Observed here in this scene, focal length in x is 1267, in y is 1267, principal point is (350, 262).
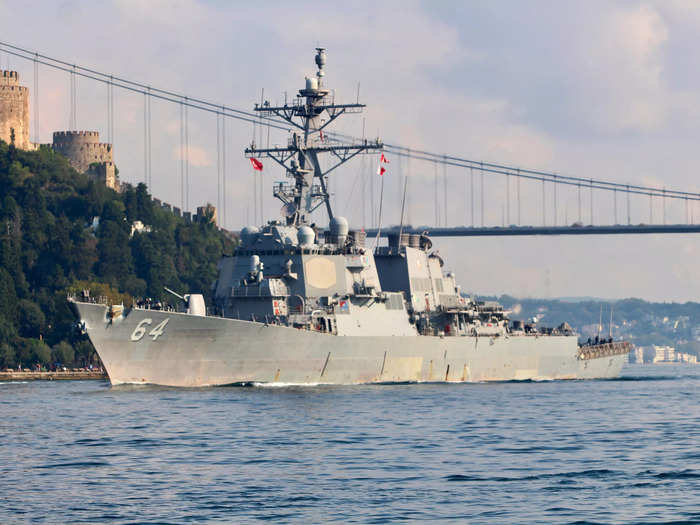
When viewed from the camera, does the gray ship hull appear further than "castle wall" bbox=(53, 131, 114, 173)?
No

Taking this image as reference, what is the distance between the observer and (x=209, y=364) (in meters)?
46.0

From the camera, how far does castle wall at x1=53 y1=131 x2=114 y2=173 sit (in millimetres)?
134625

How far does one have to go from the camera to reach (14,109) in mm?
122500

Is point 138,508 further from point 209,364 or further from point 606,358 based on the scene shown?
point 606,358

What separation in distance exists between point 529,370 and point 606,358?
35.6ft

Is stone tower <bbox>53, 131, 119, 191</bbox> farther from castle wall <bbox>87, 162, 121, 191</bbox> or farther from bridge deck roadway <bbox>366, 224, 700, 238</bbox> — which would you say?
bridge deck roadway <bbox>366, 224, 700, 238</bbox>

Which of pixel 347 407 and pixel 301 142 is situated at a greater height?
pixel 301 142

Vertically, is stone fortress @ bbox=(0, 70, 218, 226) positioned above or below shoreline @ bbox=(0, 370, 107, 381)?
above

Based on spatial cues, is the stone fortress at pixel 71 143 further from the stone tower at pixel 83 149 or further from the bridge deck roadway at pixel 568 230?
the bridge deck roadway at pixel 568 230

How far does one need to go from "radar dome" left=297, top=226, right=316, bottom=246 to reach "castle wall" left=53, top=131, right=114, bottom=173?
86510 mm

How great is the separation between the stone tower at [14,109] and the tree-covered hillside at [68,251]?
171 inches

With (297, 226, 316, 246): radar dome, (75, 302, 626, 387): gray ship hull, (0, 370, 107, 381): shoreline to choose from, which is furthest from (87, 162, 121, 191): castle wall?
(75, 302, 626, 387): gray ship hull

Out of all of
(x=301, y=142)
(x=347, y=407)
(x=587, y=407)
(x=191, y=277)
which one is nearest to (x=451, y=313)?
(x=301, y=142)

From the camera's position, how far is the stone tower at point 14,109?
121625 mm
